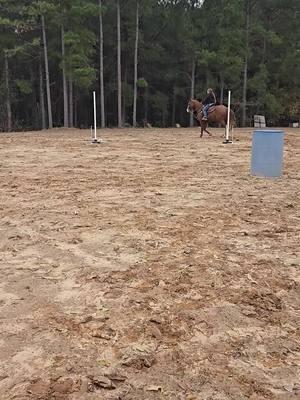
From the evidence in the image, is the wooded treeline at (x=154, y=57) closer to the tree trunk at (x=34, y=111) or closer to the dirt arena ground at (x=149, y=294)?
the tree trunk at (x=34, y=111)

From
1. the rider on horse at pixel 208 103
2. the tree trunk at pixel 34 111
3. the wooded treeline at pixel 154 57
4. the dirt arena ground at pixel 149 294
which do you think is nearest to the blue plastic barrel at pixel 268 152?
the dirt arena ground at pixel 149 294

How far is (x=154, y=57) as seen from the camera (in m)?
35.6

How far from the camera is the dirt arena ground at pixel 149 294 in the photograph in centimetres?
257

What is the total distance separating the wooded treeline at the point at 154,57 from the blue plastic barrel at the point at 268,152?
21.8 m

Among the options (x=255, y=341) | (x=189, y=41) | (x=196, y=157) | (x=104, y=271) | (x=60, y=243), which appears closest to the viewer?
(x=255, y=341)

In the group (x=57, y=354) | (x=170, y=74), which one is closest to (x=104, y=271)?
(x=57, y=354)

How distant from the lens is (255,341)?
2.97m

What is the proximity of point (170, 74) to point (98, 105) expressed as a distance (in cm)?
681

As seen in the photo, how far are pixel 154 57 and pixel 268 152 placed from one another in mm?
28971

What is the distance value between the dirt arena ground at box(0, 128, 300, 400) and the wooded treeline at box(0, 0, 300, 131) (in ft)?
79.5

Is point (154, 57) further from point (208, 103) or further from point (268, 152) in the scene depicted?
point (268, 152)

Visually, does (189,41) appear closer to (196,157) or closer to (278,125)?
(278,125)

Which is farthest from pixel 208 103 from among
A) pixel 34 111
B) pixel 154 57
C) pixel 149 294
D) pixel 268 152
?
pixel 34 111

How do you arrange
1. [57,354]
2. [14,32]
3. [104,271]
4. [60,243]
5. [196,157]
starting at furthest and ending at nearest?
[14,32] < [196,157] < [60,243] < [104,271] < [57,354]
